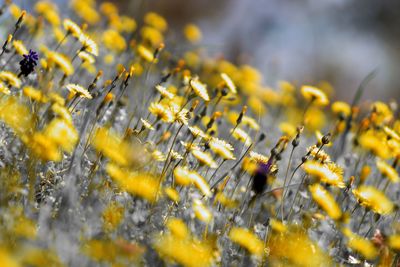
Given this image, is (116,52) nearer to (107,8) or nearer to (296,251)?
(107,8)

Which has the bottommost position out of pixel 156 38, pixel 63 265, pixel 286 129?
pixel 63 265

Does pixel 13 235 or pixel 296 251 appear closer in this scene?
pixel 13 235

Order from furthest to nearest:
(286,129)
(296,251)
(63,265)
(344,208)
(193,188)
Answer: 1. (286,129)
2. (344,208)
3. (193,188)
4. (296,251)
5. (63,265)

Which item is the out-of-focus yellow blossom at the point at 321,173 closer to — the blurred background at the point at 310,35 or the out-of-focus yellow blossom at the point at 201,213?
the out-of-focus yellow blossom at the point at 201,213

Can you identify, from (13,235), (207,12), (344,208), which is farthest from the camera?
(207,12)

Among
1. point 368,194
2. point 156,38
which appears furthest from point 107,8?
point 368,194

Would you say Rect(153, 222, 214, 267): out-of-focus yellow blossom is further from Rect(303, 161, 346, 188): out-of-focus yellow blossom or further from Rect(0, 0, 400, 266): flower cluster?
Rect(303, 161, 346, 188): out-of-focus yellow blossom

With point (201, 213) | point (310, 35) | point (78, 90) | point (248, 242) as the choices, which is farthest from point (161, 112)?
point (310, 35)
